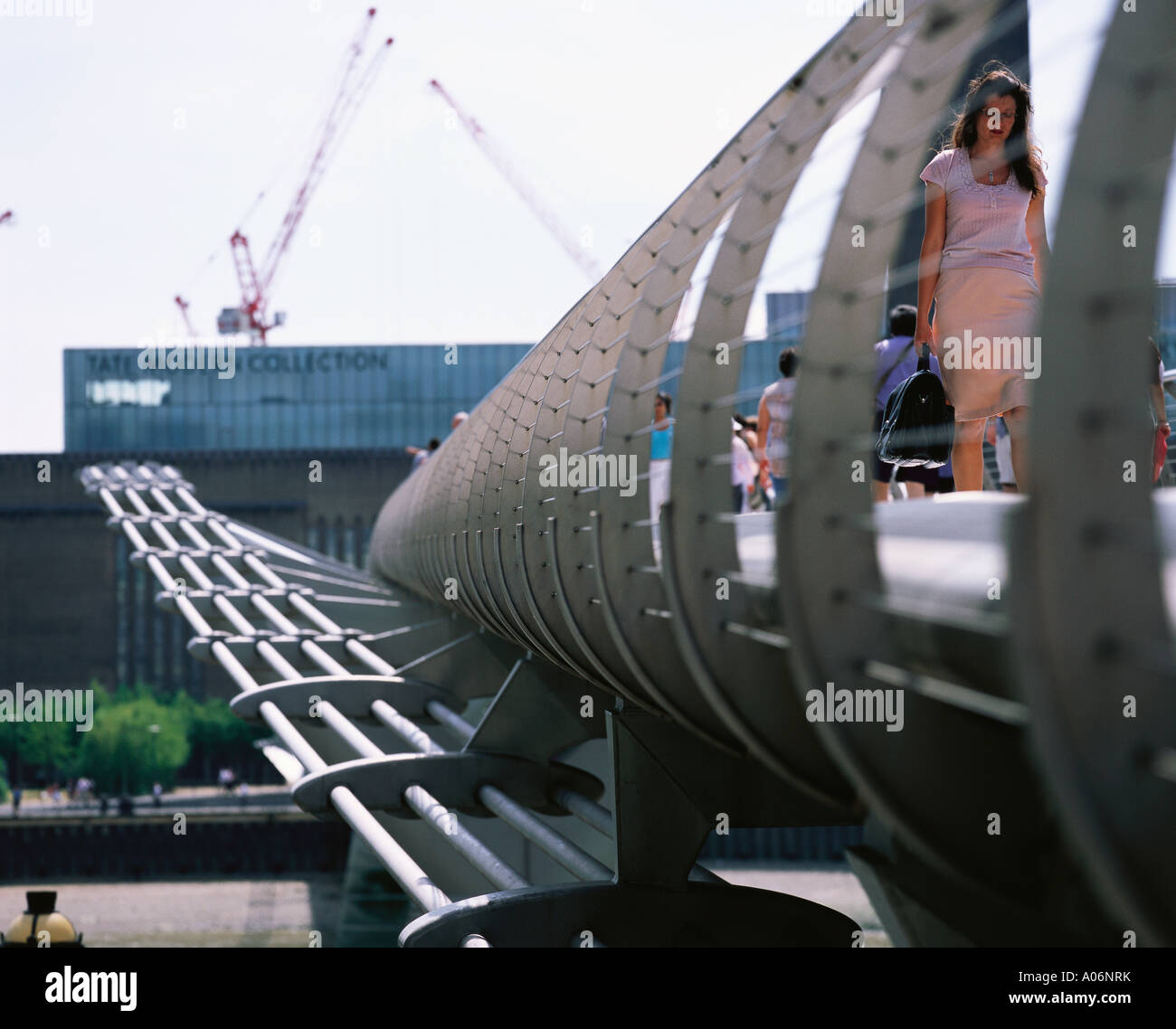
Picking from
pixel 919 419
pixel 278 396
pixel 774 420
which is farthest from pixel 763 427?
pixel 278 396

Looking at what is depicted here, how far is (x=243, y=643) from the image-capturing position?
9.31 metres

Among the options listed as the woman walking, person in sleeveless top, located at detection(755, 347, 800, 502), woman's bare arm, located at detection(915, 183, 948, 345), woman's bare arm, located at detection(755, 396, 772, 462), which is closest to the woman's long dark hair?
the woman walking

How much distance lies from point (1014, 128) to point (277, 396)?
56751mm

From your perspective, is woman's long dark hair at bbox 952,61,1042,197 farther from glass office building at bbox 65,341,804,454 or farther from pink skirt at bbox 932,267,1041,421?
glass office building at bbox 65,341,804,454

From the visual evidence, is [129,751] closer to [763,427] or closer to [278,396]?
[278,396]

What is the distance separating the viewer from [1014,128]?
3.55 m

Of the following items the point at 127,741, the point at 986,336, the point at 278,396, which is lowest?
the point at 127,741

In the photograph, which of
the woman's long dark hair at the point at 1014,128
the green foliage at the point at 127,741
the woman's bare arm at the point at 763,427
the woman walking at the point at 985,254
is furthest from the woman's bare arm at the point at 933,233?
the green foliage at the point at 127,741

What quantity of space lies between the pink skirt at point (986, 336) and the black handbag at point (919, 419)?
3.7 inches

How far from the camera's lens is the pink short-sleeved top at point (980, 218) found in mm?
3586

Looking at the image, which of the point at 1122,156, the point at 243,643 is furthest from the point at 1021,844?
the point at 243,643

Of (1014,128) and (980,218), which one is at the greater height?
(1014,128)

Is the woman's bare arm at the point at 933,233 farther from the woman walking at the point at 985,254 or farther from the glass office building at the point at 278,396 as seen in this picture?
the glass office building at the point at 278,396
